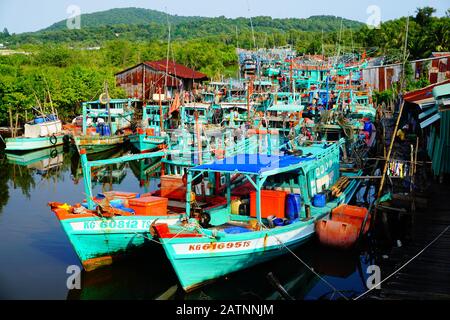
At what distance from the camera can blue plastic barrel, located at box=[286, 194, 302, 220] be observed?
1684cm

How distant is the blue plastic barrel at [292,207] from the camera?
1684cm

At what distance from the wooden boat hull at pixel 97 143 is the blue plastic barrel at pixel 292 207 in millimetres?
24276

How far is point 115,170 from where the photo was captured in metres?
33.9

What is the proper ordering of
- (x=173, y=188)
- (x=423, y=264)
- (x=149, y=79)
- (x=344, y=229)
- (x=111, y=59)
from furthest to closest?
(x=111, y=59), (x=149, y=79), (x=173, y=188), (x=344, y=229), (x=423, y=264)

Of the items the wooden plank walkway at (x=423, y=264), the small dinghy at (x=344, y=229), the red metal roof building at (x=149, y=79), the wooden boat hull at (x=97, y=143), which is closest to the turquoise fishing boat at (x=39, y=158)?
the wooden boat hull at (x=97, y=143)

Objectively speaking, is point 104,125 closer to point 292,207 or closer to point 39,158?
point 39,158

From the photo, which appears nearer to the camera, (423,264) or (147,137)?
(423,264)

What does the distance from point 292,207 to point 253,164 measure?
2.04 m

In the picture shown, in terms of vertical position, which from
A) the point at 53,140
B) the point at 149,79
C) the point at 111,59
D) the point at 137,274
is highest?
the point at 111,59

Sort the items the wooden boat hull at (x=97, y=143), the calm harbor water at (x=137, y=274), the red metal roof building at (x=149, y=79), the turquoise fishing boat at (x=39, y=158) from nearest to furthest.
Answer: the calm harbor water at (x=137, y=274) → the turquoise fishing boat at (x=39, y=158) → the wooden boat hull at (x=97, y=143) → the red metal roof building at (x=149, y=79)

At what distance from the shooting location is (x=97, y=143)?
127 feet

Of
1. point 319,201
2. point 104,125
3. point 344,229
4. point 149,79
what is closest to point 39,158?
point 104,125

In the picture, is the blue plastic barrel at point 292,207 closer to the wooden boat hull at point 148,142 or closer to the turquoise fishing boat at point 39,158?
the wooden boat hull at point 148,142
